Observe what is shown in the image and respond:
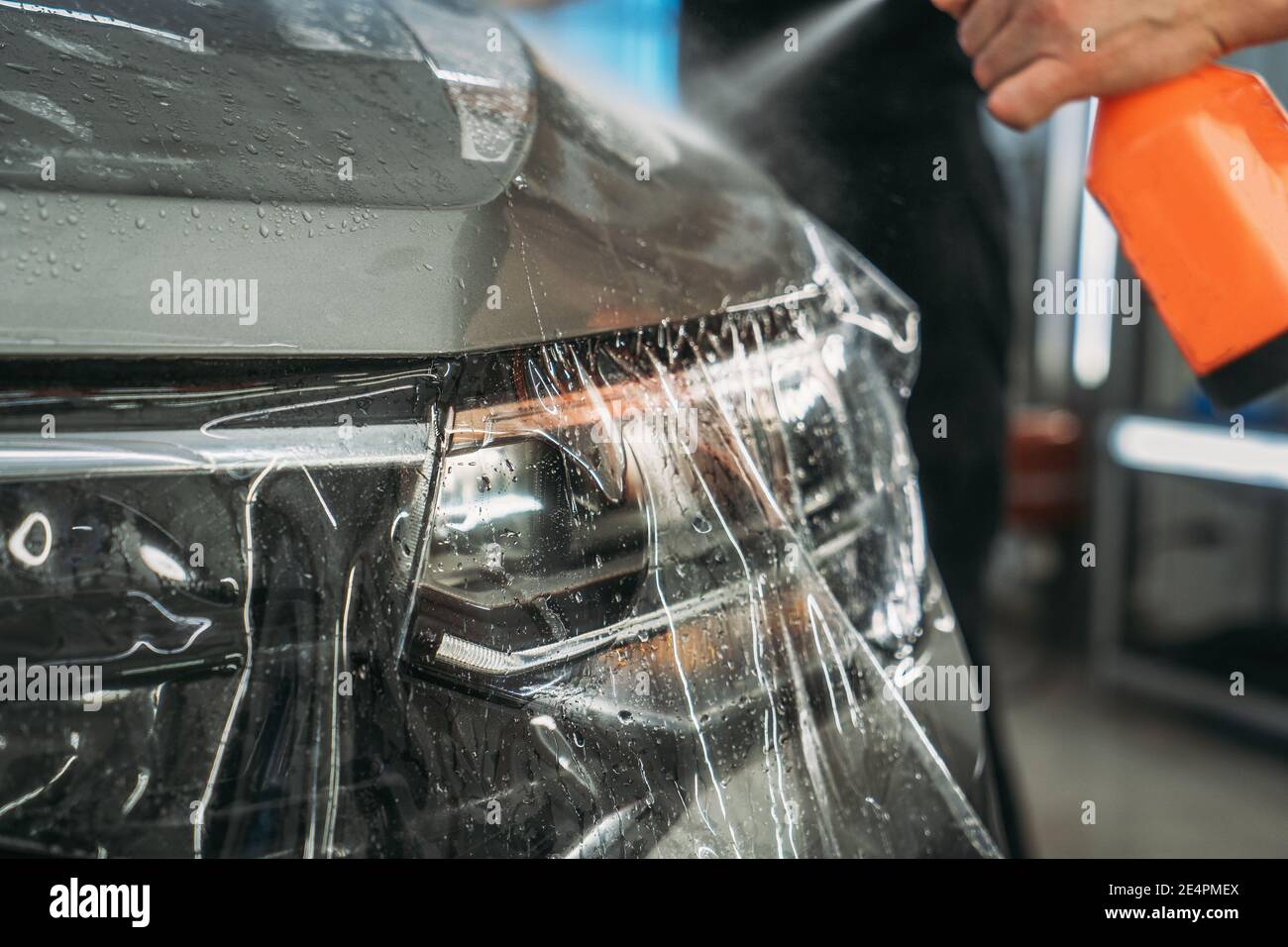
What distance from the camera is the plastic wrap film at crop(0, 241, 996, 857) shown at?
619mm

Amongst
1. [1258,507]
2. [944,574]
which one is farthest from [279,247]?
[1258,507]

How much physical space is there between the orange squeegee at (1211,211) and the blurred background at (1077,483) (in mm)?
376

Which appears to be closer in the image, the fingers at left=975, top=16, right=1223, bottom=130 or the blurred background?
the fingers at left=975, top=16, right=1223, bottom=130

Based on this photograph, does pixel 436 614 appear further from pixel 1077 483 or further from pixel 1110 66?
pixel 1077 483

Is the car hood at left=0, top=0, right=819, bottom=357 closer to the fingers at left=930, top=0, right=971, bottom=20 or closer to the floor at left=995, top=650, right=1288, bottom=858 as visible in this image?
the fingers at left=930, top=0, right=971, bottom=20

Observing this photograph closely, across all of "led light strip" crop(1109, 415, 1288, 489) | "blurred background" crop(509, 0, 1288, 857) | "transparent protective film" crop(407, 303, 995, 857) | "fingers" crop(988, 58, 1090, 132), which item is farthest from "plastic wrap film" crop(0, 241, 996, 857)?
"led light strip" crop(1109, 415, 1288, 489)

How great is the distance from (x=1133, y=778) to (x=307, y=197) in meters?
2.45

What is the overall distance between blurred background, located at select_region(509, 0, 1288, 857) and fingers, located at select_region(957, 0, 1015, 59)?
0.33m

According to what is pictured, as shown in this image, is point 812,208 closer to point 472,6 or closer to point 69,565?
point 472,6

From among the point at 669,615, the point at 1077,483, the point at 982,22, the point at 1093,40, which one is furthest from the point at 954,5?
the point at 1077,483

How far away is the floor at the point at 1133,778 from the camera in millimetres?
2141

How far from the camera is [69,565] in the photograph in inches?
23.9

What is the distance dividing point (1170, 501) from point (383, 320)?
2.88 meters

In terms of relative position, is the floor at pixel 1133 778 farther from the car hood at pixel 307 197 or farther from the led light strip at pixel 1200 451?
the car hood at pixel 307 197
